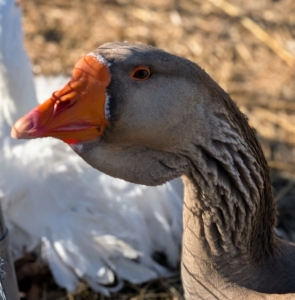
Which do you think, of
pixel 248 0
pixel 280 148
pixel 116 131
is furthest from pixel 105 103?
pixel 248 0

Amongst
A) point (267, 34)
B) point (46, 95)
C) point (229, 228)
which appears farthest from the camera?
point (267, 34)

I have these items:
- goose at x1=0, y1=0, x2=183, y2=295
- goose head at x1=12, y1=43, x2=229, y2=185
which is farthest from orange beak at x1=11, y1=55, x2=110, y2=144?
goose at x1=0, y1=0, x2=183, y2=295

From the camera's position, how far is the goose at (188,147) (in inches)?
58.9

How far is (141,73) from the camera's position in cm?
149

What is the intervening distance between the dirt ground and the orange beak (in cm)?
223

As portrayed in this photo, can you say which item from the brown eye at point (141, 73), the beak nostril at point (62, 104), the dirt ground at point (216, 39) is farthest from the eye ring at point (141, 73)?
the dirt ground at point (216, 39)

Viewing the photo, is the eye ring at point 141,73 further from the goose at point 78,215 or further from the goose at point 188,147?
the goose at point 78,215

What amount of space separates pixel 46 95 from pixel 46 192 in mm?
768

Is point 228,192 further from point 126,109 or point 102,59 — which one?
point 102,59

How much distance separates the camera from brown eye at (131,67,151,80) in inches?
58.4

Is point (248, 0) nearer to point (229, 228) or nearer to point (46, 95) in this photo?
point (46, 95)

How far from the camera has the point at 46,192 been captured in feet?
9.66

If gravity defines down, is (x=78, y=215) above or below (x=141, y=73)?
below

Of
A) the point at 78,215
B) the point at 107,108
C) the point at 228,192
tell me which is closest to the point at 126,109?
the point at 107,108
